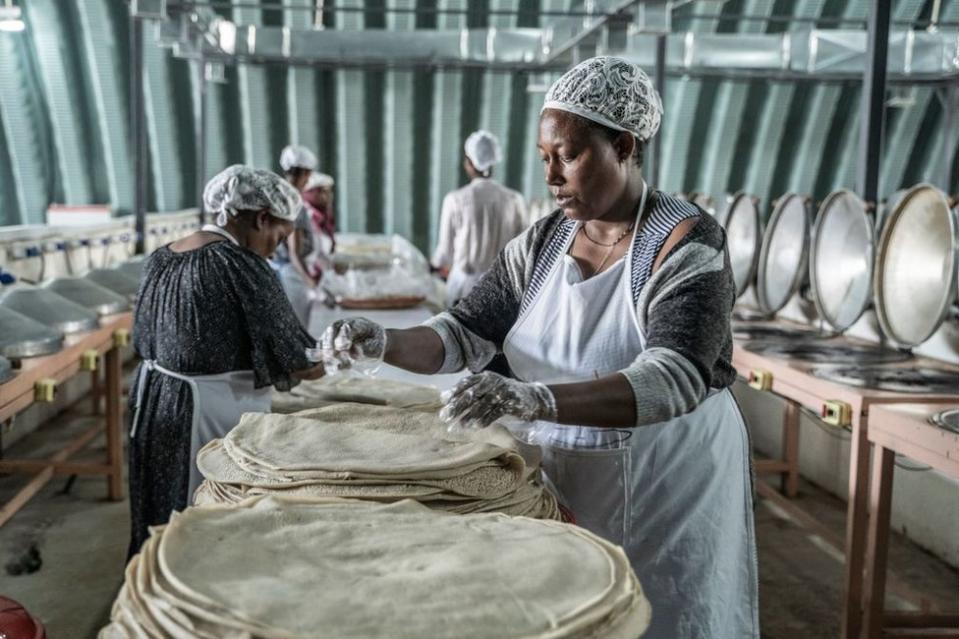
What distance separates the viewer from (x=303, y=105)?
9195 mm

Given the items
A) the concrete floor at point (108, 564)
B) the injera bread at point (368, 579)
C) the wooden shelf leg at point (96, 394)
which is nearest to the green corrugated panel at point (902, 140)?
the concrete floor at point (108, 564)

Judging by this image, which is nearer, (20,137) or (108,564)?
(108,564)

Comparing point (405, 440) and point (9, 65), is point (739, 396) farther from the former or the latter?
point (9, 65)

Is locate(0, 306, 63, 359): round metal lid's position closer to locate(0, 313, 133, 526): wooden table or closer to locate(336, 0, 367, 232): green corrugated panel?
locate(0, 313, 133, 526): wooden table

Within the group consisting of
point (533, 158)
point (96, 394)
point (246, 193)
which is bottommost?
point (96, 394)

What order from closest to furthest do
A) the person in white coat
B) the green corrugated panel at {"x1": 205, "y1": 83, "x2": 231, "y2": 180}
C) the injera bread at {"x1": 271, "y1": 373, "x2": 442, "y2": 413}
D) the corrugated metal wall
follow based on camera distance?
1. the injera bread at {"x1": 271, "y1": 373, "x2": 442, "y2": 413}
2. the person in white coat
3. the corrugated metal wall
4. the green corrugated panel at {"x1": 205, "y1": 83, "x2": 231, "y2": 180}

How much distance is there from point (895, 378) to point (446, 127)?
6935 mm

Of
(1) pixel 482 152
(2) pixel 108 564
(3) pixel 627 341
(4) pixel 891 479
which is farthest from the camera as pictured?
(1) pixel 482 152

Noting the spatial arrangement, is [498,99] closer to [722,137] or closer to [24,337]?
[722,137]

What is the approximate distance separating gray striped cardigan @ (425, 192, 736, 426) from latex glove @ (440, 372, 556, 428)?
183mm

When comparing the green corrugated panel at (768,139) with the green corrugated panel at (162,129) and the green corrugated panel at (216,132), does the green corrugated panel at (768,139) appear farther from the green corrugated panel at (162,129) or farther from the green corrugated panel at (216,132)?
the green corrugated panel at (162,129)

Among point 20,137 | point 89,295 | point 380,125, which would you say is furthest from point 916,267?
point 20,137

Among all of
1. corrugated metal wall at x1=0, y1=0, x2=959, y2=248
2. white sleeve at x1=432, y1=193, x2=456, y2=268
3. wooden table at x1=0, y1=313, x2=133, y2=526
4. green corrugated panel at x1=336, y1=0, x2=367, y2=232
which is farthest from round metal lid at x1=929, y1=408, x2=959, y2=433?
green corrugated panel at x1=336, y1=0, x2=367, y2=232

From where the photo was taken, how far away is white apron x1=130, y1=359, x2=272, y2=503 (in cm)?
282
